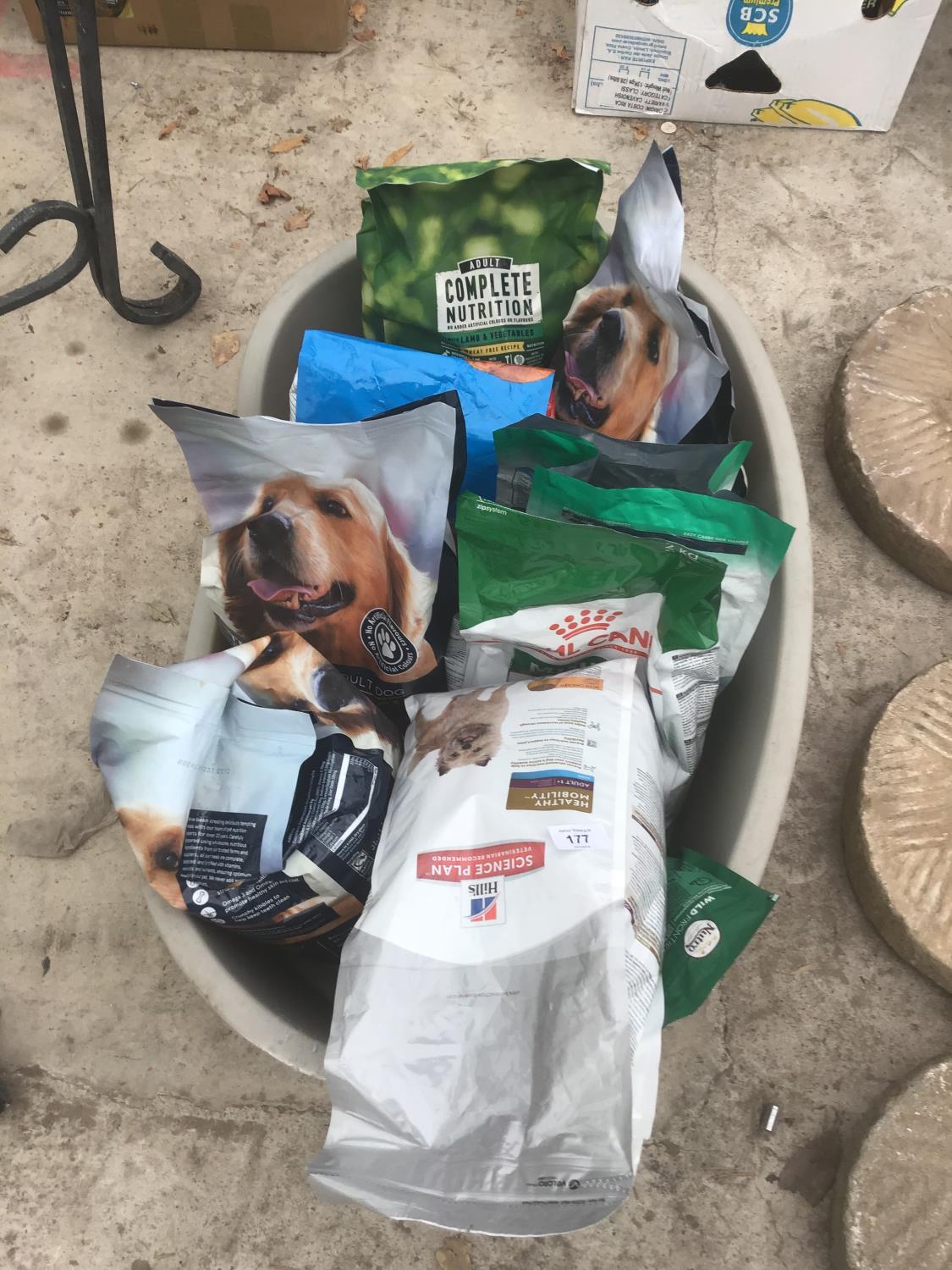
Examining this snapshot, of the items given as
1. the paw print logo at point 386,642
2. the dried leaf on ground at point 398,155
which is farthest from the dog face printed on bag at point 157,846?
the dried leaf on ground at point 398,155

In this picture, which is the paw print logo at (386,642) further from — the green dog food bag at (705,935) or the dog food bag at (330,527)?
the green dog food bag at (705,935)

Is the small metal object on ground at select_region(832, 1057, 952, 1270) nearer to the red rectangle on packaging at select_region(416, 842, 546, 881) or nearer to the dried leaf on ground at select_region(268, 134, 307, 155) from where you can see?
the red rectangle on packaging at select_region(416, 842, 546, 881)

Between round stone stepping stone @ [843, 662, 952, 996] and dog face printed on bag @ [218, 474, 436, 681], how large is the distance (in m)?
0.55

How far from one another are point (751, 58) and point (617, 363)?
0.79 metres

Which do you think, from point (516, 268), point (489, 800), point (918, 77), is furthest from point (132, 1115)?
point (918, 77)

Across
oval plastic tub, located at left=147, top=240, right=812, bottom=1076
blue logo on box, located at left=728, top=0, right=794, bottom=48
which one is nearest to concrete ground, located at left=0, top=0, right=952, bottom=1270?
blue logo on box, located at left=728, top=0, right=794, bottom=48

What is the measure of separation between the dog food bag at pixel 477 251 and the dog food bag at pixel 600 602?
0.83 feet

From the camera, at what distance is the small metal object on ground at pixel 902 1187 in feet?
2.86

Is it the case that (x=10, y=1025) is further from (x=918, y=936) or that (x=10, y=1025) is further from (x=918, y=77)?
(x=918, y=77)

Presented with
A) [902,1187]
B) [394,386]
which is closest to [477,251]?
[394,386]

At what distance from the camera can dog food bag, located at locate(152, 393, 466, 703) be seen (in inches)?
27.5

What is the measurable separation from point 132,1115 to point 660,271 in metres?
0.99

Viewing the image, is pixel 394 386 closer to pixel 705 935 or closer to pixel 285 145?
pixel 705 935

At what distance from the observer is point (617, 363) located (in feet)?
2.67
